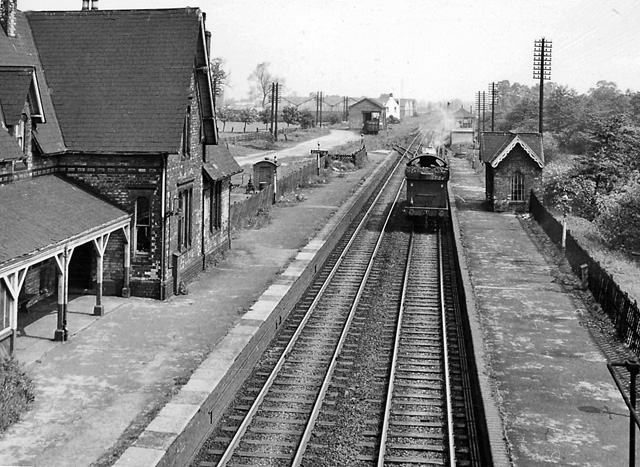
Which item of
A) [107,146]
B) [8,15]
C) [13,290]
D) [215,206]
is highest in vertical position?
[8,15]

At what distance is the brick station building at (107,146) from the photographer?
17.0 m

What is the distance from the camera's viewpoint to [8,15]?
63.9 feet

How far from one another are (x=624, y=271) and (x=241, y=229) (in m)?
15.0

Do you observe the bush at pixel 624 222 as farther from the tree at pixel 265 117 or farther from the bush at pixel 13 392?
the tree at pixel 265 117

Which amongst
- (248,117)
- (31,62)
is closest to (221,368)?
(31,62)

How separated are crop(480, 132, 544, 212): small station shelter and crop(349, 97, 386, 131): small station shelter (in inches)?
3186

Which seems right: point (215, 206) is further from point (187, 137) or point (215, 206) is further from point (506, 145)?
point (506, 145)

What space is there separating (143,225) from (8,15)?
6.62 metres

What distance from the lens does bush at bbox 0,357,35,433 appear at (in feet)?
37.8

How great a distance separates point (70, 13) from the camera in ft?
73.0

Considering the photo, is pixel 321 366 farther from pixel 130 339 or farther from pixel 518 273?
pixel 518 273

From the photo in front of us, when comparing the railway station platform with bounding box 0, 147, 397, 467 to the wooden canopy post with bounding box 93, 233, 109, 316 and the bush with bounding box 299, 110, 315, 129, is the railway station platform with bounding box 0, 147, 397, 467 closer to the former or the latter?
the wooden canopy post with bounding box 93, 233, 109, 316

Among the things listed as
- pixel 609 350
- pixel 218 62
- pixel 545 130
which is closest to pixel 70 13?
pixel 609 350

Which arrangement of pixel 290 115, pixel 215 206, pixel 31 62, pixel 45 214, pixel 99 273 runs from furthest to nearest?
1. pixel 290 115
2. pixel 215 206
3. pixel 31 62
4. pixel 99 273
5. pixel 45 214
